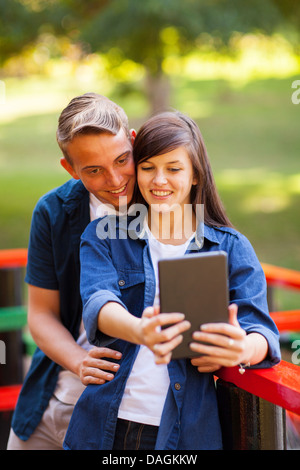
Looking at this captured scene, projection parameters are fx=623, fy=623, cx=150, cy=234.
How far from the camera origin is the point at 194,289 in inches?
51.2

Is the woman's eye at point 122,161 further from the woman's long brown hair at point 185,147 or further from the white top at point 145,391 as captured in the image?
the white top at point 145,391

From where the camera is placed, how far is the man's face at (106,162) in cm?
178

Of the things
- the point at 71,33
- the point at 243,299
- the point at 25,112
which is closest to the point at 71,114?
the point at 243,299

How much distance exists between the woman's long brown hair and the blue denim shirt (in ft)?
0.36

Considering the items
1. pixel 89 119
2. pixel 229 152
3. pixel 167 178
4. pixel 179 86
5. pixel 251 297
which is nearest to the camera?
pixel 251 297

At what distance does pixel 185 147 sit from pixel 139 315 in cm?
46

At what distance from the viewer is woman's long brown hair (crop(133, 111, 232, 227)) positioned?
164cm

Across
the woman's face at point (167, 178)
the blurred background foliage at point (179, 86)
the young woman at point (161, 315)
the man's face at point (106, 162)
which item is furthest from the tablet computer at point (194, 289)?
the blurred background foliage at point (179, 86)

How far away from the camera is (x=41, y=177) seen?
505 inches

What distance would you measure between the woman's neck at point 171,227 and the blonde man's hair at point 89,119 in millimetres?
292

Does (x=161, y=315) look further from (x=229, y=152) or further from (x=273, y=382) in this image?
(x=229, y=152)

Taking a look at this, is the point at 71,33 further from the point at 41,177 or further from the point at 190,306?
the point at 190,306

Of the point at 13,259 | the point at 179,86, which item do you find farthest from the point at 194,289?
the point at 179,86

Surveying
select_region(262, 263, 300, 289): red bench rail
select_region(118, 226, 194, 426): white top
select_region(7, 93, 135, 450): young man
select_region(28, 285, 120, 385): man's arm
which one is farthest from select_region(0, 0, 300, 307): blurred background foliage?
select_region(118, 226, 194, 426): white top
